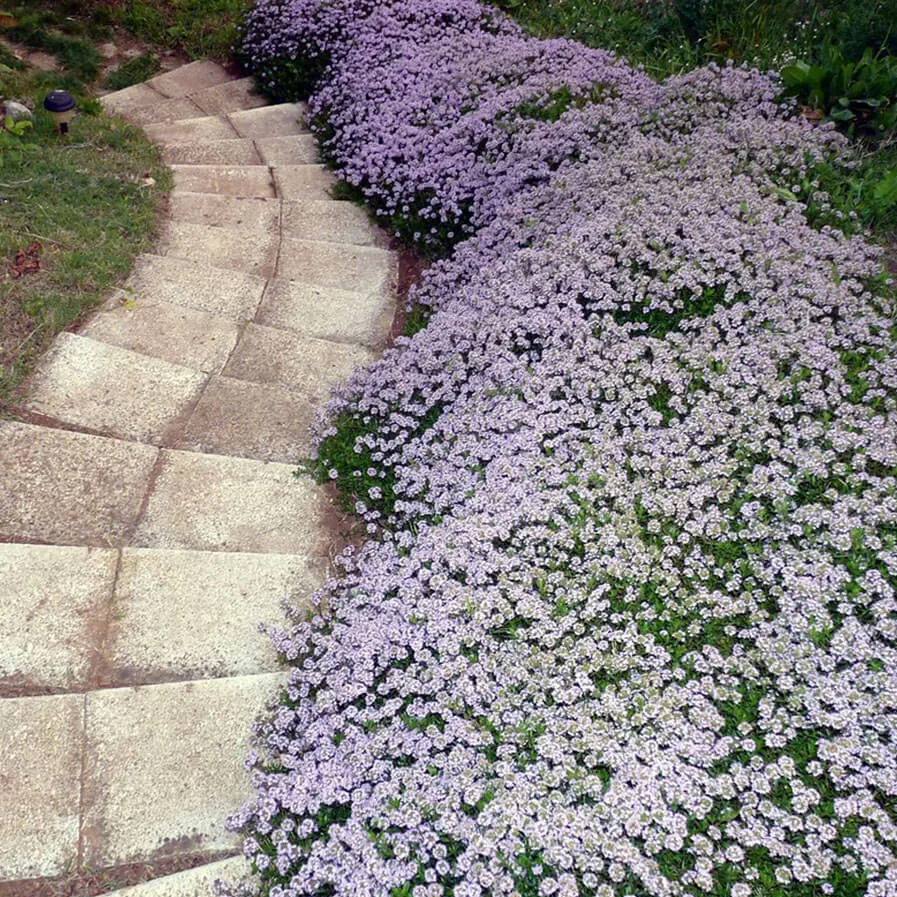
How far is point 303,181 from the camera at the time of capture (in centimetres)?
768

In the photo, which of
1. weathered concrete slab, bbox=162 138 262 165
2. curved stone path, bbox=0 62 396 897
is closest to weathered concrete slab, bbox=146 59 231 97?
weathered concrete slab, bbox=162 138 262 165

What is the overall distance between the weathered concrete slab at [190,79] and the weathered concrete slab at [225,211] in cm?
337

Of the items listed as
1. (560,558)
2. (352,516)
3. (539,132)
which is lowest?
(352,516)

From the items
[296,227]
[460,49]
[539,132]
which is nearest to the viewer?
[539,132]

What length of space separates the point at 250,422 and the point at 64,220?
2497 millimetres

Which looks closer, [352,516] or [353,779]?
[353,779]

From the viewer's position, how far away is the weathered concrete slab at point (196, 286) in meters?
5.83

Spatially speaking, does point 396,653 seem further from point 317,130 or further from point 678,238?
point 317,130

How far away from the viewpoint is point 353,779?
305cm

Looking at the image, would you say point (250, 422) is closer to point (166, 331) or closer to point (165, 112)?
point (166, 331)

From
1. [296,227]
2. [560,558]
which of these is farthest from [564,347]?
[296,227]

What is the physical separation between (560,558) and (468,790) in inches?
42.0

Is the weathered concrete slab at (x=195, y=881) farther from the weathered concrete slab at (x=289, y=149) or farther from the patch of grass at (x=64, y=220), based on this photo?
the weathered concrete slab at (x=289, y=149)

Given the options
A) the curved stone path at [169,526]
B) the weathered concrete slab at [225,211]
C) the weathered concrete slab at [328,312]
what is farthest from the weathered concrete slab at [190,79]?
the weathered concrete slab at [328,312]
